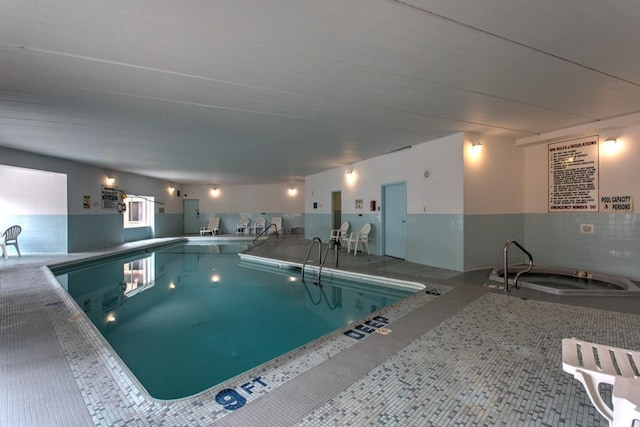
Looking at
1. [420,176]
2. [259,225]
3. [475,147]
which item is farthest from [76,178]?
[475,147]

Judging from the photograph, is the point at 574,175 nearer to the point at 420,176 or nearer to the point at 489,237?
the point at 489,237

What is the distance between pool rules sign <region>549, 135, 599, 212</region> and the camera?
15.9ft

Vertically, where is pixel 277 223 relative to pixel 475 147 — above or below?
below

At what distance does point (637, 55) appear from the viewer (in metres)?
2.59

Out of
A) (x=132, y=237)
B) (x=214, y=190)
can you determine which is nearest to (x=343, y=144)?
(x=132, y=237)

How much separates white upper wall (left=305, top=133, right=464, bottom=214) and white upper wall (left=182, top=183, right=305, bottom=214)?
17.5ft

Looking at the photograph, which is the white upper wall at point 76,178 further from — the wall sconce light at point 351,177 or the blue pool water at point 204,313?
the wall sconce light at point 351,177

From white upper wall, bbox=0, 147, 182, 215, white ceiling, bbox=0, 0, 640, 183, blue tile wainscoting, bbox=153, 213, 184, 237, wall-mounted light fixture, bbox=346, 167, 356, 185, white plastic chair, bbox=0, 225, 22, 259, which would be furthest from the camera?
blue tile wainscoting, bbox=153, 213, 184, 237

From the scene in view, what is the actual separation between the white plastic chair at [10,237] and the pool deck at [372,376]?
4.88 metres

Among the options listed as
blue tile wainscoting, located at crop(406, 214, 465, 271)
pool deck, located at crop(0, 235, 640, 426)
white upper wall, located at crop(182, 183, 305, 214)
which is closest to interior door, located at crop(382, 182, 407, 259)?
blue tile wainscoting, located at crop(406, 214, 465, 271)

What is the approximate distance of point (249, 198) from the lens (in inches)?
551

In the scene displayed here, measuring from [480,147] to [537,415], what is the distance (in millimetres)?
4562

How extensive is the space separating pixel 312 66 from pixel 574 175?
5028mm

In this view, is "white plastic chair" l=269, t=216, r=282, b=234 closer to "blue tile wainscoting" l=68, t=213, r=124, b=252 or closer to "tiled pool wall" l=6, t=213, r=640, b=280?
"blue tile wainscoting" l=68, t=213, r=124, b=252
